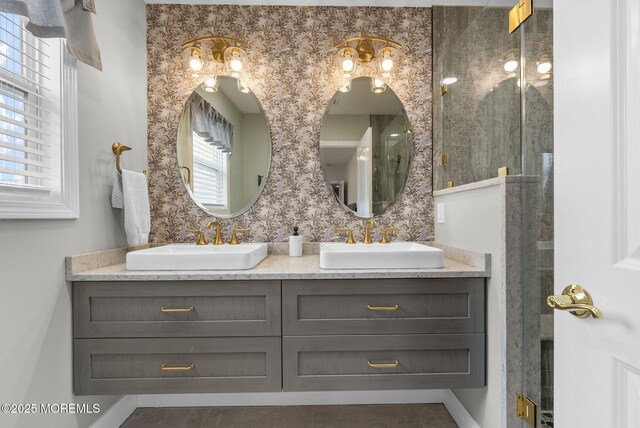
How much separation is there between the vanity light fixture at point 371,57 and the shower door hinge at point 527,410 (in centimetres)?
175

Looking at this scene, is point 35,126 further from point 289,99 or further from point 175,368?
point 289,99

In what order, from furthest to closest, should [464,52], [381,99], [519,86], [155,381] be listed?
[381,99] < [464,52] < [155,381] < [519,86]

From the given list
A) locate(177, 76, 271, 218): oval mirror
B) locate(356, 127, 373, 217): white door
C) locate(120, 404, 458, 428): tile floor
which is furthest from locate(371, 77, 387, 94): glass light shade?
locate(120, 404, 458, 428): tile floor

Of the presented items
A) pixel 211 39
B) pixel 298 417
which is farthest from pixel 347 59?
pixel 298 417

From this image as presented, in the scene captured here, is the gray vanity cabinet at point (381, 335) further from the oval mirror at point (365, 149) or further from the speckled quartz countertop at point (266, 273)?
the oval mirror at point (365, 149)

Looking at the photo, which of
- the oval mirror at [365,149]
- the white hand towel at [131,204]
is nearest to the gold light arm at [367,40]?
the oval mirror at [365,149]

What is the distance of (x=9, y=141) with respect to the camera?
52.5 inches

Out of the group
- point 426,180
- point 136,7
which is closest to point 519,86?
point 426,180

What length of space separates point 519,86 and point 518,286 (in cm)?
76

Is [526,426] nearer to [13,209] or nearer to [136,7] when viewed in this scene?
[13,209]

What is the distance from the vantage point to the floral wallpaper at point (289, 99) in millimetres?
2240
